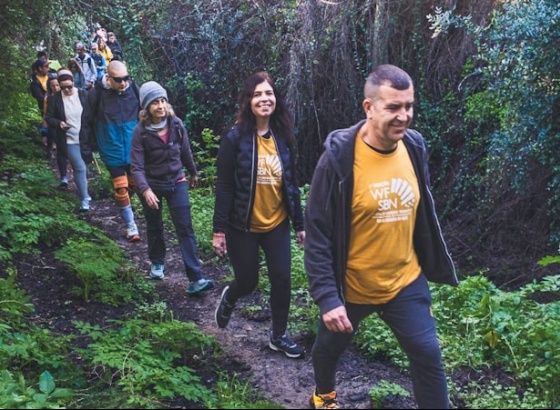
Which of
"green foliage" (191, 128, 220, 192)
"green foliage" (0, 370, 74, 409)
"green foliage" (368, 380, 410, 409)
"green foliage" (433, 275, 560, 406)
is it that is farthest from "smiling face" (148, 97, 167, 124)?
"green foliage" (191, 128, 220, 192)

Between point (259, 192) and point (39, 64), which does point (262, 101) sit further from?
point (39, 64)

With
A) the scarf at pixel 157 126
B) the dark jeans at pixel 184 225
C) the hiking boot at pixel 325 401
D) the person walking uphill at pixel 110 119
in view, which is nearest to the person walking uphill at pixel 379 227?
the hiking boot at pixel 325 401

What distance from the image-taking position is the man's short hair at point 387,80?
358cm

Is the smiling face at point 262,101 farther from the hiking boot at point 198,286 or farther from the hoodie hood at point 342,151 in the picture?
the hiking boot at point 198,286

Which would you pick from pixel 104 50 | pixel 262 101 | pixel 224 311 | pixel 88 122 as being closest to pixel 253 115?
pixel 262 101

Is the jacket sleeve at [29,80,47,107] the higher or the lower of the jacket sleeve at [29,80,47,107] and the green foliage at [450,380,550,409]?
the higher

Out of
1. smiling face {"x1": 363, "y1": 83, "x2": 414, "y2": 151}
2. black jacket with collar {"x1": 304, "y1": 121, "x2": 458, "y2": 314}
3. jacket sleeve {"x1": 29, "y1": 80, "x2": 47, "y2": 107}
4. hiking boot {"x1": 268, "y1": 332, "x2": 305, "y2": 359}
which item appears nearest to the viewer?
smiling face {"x1": 363, "y1": 83, "x2": 414, "y2": 151}

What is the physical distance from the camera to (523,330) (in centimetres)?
527

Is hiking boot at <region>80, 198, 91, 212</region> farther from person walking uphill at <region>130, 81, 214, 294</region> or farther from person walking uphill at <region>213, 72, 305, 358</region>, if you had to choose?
person walking uphill at <region>213, 72, 305, 358</region>

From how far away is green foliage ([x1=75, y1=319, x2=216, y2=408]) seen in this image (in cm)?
438

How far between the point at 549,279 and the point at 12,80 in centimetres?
876

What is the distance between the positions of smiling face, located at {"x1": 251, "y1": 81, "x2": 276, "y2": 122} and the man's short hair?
1588 millimetres

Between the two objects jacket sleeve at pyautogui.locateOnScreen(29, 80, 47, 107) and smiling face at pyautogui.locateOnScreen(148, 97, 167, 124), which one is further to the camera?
jacket sleeve at pyautogui.locateOnScreen(29, 80, 47, 107)

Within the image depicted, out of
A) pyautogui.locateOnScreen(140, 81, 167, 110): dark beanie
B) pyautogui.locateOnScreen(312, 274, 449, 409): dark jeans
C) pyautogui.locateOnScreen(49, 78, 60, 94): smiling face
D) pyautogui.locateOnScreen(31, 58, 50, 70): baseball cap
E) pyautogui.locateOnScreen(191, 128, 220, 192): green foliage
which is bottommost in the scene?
pyautogui.locateOnScreen(191, 128, 220, 192): green foliage
